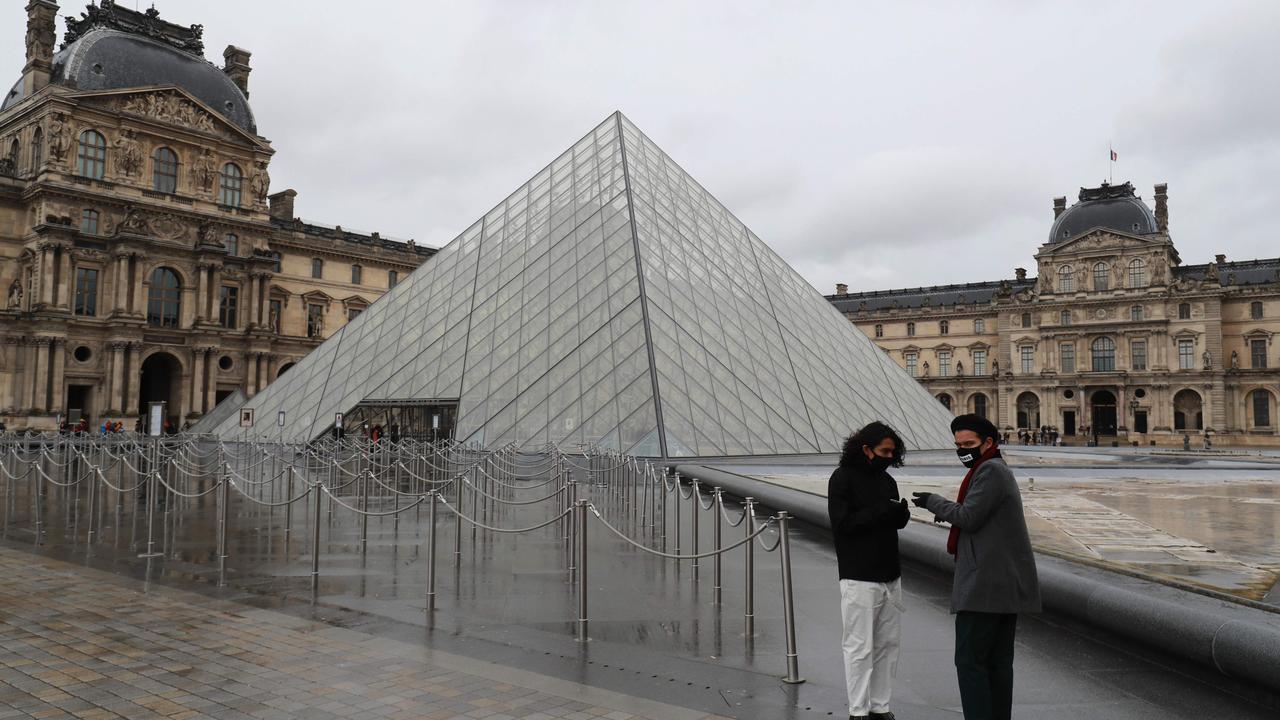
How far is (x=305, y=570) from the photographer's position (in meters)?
7.88

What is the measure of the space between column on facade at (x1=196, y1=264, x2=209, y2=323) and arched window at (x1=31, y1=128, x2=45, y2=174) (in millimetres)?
8634

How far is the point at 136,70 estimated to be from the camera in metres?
45.6

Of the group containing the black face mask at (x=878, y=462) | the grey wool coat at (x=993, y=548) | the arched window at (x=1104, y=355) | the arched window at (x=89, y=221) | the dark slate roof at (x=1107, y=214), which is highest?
the dark slate roof at (x=1107, y=214)

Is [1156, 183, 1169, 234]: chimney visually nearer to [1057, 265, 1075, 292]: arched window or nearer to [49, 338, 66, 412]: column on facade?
[1057, 265, 1075, 292]: arched window

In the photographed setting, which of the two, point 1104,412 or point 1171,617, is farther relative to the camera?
point 1104,412

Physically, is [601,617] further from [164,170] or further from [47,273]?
[164,170]

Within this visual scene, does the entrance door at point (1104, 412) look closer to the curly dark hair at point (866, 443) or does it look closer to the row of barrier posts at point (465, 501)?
the row of barrier posts at point (465, 501)

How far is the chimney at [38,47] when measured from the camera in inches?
1746

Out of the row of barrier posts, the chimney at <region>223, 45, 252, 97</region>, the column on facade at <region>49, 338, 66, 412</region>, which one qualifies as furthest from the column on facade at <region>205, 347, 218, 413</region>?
the row of barrier posts

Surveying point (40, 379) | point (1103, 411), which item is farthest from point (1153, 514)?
point (1103, 411)

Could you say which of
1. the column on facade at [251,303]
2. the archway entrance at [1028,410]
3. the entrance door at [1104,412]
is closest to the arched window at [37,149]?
the column on facade at [251,303]

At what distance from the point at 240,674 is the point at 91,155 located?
1892 inches

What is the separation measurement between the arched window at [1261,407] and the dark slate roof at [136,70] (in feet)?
230

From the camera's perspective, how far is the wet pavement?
4.47m
